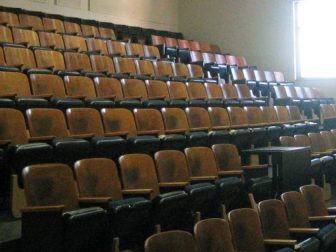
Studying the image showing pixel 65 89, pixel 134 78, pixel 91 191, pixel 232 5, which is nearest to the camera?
pixel 91 191

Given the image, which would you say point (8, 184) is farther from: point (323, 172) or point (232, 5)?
point (232, 5)

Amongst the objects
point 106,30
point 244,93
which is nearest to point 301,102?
point 244,93

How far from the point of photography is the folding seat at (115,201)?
60 cm

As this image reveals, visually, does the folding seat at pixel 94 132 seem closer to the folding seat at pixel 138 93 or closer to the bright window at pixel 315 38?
the folding seat at pixel 138 93

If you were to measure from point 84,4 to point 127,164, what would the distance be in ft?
4.90

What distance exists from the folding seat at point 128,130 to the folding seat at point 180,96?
0.28 meters

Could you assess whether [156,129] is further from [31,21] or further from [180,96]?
[31,21]

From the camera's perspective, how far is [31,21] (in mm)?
1622

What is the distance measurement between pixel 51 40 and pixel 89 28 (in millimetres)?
408

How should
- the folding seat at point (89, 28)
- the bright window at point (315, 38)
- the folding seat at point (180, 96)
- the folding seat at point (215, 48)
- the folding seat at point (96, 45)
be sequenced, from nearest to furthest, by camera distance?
the folding seat at point (180, 96), the folding seat at point (96, 45), the folding seat at point (89, 28), the bright window at point (315, 38), the folding seat at point (215, 48)

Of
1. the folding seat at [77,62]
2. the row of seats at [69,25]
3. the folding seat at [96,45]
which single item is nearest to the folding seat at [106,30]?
the row of seats at [69,25]

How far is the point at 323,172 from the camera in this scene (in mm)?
1145

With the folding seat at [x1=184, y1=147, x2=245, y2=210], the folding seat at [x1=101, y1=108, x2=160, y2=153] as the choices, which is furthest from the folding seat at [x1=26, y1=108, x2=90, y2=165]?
the folding seat at [x1=184, y1=147, x2=245, y2=210]

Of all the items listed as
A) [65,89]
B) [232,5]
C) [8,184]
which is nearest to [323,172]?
[65,89]
